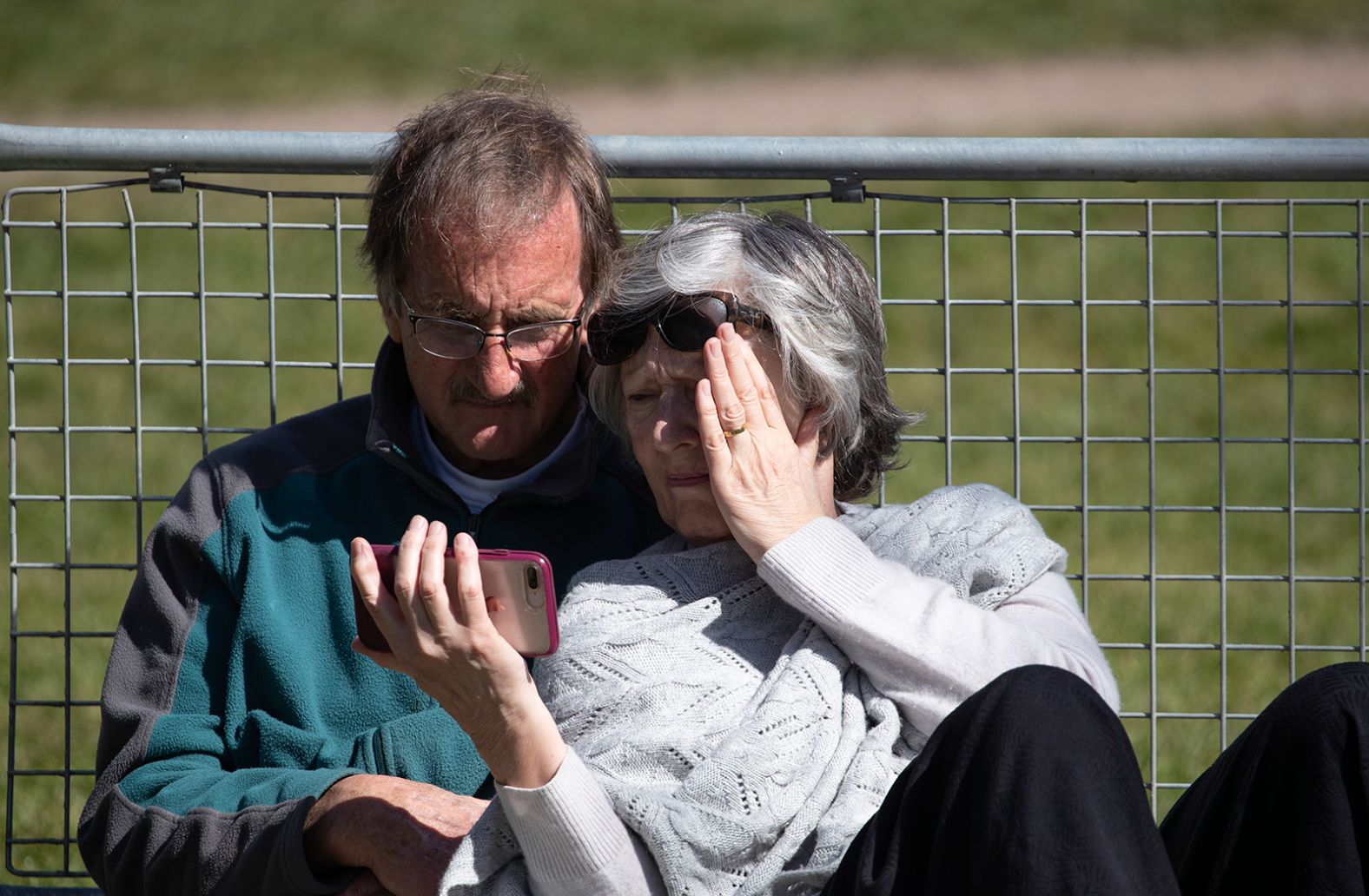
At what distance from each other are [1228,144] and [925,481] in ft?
14.3

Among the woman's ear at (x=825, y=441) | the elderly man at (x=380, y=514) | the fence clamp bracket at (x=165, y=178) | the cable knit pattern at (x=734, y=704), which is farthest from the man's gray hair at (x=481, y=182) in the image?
the cable knit pattern at (x=734, y=704)

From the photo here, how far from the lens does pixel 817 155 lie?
289 centimetres

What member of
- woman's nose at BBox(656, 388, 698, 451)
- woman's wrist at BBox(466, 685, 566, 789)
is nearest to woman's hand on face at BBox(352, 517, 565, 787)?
woman's wrist at BBox(466, 685, 566, 789)

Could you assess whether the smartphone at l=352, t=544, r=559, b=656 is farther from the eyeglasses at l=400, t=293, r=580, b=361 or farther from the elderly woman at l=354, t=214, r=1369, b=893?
the eyeglasses at l=400, t=293, r=580, b=361

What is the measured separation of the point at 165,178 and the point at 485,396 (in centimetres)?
77

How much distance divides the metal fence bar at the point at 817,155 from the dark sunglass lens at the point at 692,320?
43 centimetres

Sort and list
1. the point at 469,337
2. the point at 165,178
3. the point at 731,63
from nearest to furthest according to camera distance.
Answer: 1. the point at 469,337
2. the point at 165,178
3. the point at 731,63

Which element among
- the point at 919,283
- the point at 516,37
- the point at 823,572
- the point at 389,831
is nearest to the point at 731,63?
the point at 516,37

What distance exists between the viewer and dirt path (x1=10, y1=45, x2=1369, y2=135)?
1174cm

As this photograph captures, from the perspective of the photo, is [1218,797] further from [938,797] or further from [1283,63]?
[1283,63]

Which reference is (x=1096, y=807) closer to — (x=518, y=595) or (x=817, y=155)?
(x=518, y=595)

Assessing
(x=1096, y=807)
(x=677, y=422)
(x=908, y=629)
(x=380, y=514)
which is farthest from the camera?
(x=380, y=514)

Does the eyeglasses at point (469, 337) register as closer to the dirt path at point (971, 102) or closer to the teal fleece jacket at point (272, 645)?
the teal fleece jacket at point (272, 645)

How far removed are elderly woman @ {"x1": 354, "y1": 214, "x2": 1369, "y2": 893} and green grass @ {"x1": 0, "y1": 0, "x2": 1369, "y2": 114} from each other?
36.4ft
